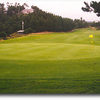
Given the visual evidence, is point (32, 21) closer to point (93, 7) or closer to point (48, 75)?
point (93, 7)

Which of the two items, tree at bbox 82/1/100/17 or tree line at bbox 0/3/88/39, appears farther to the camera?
tree line at bbox 0/3/88/39

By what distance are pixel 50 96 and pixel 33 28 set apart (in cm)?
267

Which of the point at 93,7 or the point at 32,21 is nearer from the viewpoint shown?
the point at 93,7

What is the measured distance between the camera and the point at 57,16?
5.07 m

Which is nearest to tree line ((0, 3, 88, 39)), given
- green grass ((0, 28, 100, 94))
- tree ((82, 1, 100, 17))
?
Result: tree ((82, 1, 100, 17))

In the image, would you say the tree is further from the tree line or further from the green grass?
the green grass

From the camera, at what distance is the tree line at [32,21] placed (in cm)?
471

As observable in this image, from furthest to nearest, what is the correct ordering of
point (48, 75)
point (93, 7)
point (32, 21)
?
1. point (32, 21)
2. point (93, 7)
3. point (48, 75)

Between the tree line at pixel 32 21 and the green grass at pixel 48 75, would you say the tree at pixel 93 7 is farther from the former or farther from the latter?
the green grass at pixel 48 75

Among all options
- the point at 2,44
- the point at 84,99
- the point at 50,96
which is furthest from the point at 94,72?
the point at 2,44

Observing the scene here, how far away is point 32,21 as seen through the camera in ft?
16.8

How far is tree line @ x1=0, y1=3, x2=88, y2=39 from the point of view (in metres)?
4.71

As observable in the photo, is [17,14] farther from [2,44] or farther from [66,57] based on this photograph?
[66,57]

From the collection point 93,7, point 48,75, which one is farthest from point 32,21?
point 48,75
